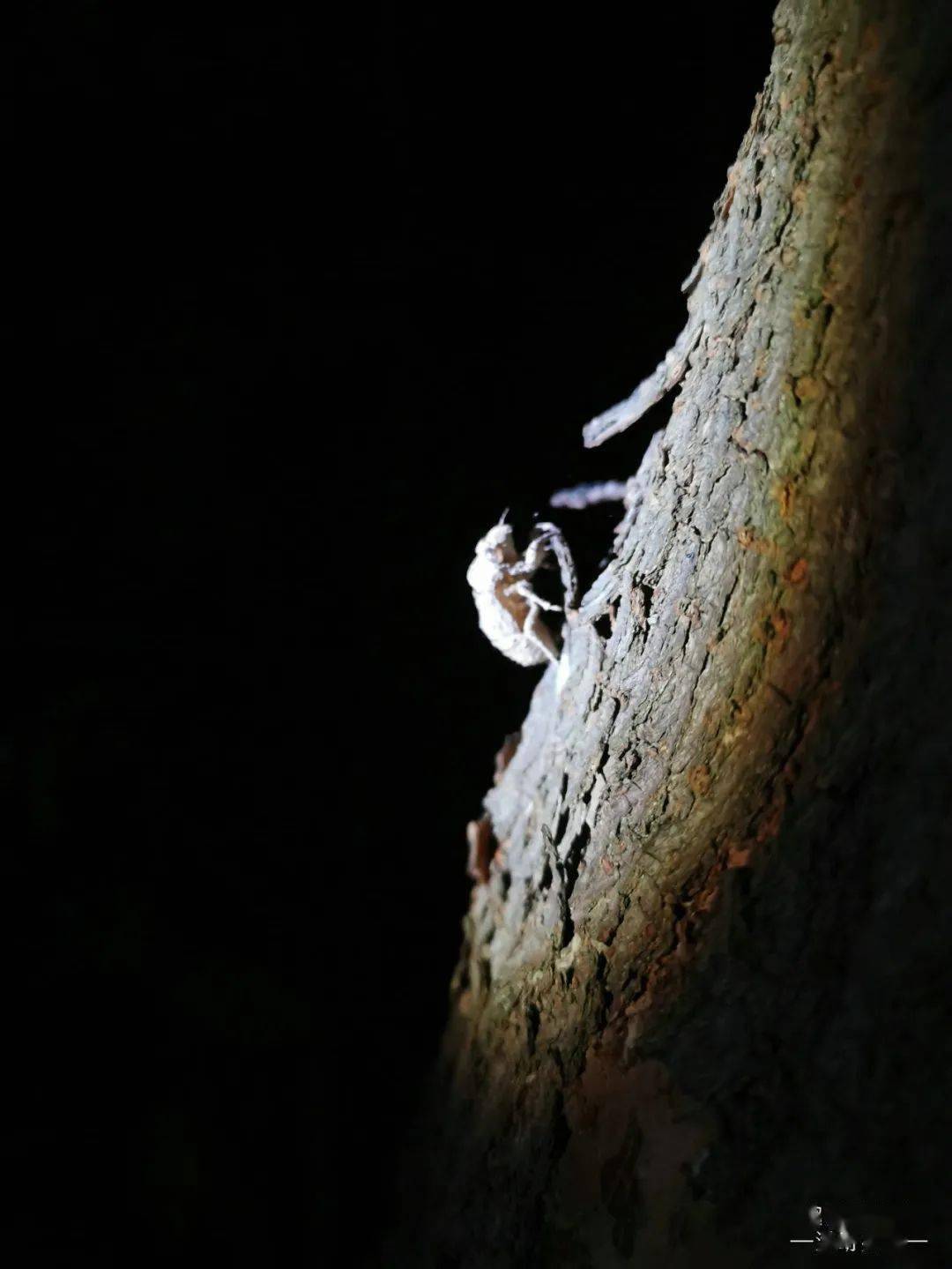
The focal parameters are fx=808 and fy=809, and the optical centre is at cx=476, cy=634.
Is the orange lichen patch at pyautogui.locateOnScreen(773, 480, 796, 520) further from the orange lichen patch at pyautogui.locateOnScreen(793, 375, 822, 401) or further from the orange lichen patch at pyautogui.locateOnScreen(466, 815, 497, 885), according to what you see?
the orange lichen patch at pyautogui.locateOnScreen(466, 815, 497, 885)

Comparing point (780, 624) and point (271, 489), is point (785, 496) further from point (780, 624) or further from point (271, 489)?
point (271, 489)

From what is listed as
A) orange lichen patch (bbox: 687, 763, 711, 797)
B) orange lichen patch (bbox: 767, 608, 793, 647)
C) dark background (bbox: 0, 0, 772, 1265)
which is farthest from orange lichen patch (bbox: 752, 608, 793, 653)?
dark background (bbox: 0, 0, 772, 1265)

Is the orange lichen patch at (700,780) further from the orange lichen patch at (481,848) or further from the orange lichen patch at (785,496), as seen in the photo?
the orange lichen patch at (481,848)

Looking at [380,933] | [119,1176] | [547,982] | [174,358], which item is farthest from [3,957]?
[174,358]

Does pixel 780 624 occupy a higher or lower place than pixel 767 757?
higher

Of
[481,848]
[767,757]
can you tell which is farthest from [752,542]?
[481,848]

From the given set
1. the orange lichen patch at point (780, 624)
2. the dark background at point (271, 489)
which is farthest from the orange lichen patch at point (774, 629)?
the dark background at point (271, 489)

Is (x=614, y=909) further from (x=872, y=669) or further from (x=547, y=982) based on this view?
(x=872, y=669)
